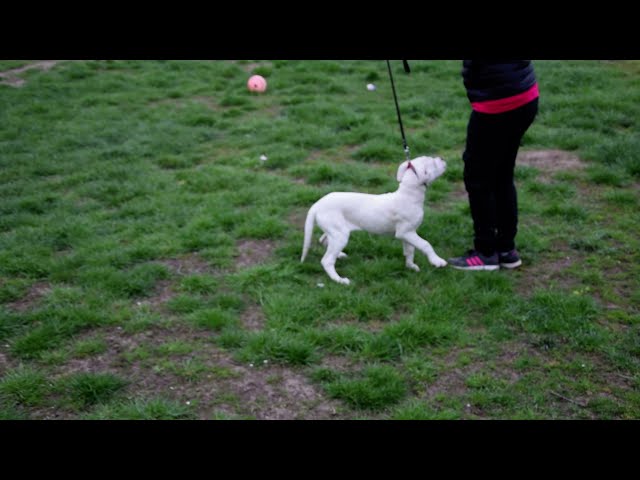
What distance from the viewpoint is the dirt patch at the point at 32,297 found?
4832mm

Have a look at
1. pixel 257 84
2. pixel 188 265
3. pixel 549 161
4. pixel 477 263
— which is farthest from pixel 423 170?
pixel 257 84

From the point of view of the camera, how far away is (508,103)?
14.7 feet

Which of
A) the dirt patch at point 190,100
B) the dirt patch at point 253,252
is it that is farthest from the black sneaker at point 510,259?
the dirt patch at point 190,100

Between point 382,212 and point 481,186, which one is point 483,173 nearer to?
point 481,186

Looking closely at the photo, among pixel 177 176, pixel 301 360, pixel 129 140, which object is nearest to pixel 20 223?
pixel 177 176

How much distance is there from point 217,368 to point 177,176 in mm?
3920

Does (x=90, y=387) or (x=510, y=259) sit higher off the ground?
(x=510, y=259)

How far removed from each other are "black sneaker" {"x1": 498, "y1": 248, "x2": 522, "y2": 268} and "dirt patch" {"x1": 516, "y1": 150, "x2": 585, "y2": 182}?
2097mm

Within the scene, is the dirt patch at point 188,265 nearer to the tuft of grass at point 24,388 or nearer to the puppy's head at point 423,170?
the tuft of grass at point 24,388

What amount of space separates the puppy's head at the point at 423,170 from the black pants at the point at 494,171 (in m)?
0.23

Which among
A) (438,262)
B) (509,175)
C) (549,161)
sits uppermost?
(509,175)

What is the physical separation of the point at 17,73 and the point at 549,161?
10266 mm

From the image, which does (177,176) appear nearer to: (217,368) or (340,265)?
(340,265)

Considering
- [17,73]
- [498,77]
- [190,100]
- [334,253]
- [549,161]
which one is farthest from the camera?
[17,73]
